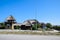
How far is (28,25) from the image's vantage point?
76312mm

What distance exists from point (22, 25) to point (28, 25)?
12.7 feet

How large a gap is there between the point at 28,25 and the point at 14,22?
29.8 feet

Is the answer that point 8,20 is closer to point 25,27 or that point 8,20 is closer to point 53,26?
point 25,27

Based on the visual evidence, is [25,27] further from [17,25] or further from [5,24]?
[5,24]

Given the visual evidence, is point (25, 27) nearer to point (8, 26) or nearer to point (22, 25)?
point (22, 25)

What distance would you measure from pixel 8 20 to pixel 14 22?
11.8 feet

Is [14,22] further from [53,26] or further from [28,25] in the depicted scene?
[53,26]

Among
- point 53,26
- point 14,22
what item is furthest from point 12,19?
point 53,26

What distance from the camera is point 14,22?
80438 mm

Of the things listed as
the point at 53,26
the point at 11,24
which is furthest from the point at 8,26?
the point at 53,26

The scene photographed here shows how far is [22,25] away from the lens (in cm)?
7831

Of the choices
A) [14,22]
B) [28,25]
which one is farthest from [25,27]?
[14,22]

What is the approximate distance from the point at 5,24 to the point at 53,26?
1047 inches

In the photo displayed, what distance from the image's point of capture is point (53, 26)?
7812cm
